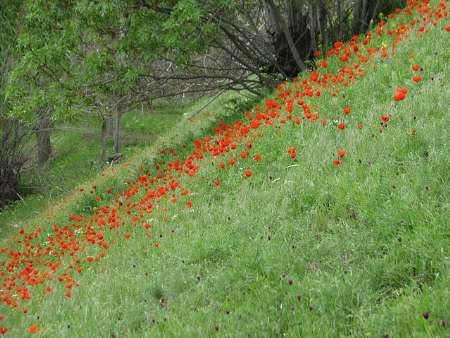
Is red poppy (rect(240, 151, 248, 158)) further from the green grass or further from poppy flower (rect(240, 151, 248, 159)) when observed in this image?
→ the green grass

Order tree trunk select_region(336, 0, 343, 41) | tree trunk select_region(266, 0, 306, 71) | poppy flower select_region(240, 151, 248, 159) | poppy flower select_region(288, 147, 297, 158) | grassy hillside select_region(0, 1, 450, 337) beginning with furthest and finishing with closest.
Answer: tree trunk select_region(336, 0, 343, 41) → tree trunk select_region(266, 0, 306, 71) → poppy flower select_region(240, 151, 248, 159) → poppy flower select_region(288, 147, 297, 158) → grassy hillside select_region(0, 1, 450, 337)

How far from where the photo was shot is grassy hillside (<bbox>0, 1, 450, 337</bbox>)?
163 inches

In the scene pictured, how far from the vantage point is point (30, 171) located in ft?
67.7

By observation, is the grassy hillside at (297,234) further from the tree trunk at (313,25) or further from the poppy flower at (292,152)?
the tree trunk at (313,25)

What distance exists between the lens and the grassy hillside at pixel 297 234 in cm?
415

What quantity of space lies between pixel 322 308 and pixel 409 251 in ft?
2.62

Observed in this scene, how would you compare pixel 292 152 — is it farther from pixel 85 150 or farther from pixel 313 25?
pixel 85 150

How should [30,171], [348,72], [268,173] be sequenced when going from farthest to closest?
[30,171]
[348,72]
[268,173]

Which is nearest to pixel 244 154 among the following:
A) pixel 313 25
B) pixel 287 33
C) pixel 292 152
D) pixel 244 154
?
pixel 244 154

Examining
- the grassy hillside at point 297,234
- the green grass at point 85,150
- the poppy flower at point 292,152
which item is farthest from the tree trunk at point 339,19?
the poppy flower at point 292,152

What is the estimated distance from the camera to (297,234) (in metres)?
5.28

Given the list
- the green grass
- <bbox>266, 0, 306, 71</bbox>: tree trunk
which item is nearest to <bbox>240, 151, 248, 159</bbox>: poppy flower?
<bbox>266, 0, 306, 71</bbox>: tree trunk

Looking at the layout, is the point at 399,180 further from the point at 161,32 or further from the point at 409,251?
the point at 161,32

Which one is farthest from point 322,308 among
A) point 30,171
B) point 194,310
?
point 30,171
